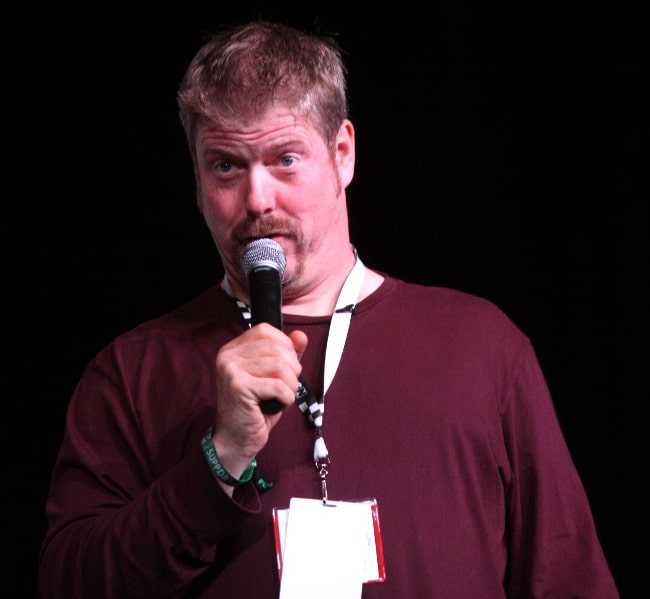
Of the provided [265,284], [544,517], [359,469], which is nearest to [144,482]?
[359,469]

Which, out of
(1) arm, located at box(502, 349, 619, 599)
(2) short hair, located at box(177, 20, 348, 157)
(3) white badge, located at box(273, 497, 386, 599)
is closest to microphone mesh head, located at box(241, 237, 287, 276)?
(2) short hair, located at box(177, 20, 348, 157)

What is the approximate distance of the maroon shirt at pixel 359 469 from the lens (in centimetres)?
163

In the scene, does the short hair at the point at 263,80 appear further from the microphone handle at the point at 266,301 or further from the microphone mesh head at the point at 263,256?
the microphone handle at the point at 266,301

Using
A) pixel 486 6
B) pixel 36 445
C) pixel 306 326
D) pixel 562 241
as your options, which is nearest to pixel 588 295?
pixel 562 241

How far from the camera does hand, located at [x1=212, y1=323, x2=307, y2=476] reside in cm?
141

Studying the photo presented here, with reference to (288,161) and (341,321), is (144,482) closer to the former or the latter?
(341,321)

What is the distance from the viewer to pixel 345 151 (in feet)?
6.70

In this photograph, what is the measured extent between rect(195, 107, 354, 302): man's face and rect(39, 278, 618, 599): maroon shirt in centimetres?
16

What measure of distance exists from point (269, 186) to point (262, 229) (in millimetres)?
86

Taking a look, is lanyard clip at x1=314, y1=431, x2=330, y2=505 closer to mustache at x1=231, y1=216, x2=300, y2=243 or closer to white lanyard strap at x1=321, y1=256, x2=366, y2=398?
white lanyard strap at x1=321, y1=256, x2=366, y2=398

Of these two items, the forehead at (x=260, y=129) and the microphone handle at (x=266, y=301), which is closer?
the microphone handle at (x=266, y=301)

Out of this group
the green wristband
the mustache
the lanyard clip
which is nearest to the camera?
the green wristband

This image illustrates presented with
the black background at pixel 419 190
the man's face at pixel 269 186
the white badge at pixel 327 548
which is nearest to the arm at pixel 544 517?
the white badge at pixel 327 548

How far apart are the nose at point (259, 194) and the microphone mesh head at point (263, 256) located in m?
0.08
